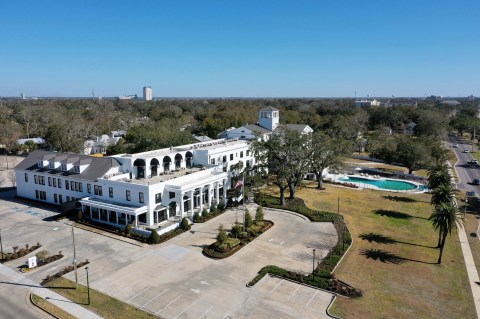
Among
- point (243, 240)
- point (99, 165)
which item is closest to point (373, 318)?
point (243, 240)

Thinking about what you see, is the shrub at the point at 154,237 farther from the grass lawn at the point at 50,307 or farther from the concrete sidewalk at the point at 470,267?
the concrete sidewalk at the point at 470,267

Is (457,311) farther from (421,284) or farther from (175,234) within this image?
(175,234)

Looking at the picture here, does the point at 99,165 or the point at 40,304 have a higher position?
the point at 99,165

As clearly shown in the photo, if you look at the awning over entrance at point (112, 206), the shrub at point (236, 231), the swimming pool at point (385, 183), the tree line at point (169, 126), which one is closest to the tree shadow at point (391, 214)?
the swimming pool at point (385, 183)

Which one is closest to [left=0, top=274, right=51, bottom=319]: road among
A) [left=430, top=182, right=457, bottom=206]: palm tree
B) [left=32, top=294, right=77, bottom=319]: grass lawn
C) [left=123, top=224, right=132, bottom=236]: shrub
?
[left=32, top=294, right=77, bottom=319]: grass lawn

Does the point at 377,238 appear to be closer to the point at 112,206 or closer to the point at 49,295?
the point at 112,206

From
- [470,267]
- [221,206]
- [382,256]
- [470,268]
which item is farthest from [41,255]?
[470,267]
